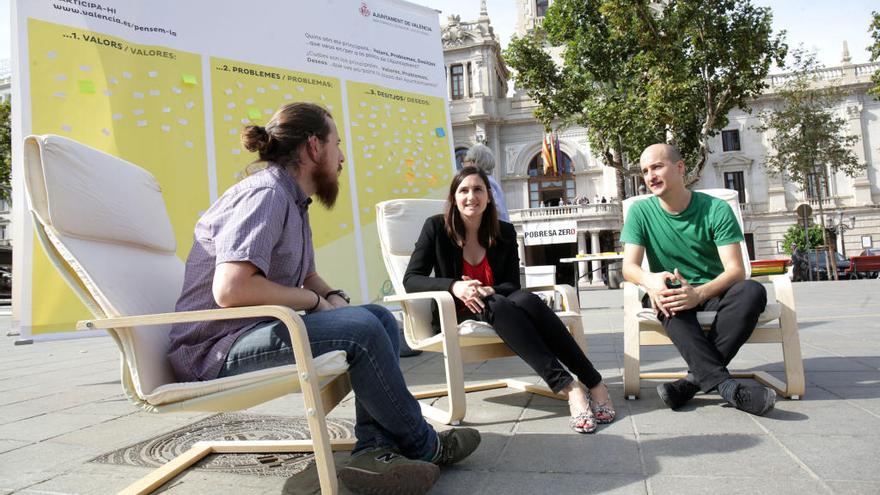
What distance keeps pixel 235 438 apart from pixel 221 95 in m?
2.96

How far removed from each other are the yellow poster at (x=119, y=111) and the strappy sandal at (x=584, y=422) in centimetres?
313

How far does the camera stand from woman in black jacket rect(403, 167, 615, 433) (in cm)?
269

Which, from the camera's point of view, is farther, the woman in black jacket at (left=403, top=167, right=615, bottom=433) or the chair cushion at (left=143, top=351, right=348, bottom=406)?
the woman in black jacket at (left=403, top=167, right=615, bottom=433)

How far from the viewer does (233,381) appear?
1.69m

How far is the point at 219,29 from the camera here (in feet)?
15.2

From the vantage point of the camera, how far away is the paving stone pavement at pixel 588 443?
1873 millimetres

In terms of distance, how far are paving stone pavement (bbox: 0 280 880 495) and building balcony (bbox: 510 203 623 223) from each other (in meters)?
25.5

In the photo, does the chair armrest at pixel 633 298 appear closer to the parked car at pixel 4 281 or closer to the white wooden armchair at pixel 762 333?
the white wooden armchair at pixel 762 333

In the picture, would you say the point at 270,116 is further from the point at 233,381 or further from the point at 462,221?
the point at 233,381

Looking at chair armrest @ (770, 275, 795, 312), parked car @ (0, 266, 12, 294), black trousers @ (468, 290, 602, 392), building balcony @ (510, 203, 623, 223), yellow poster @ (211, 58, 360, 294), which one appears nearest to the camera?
black trousers @ (468, 290, 602, 392)

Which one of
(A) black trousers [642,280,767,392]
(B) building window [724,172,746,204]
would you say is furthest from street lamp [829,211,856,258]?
(A) black trousers [642,280,767,392]

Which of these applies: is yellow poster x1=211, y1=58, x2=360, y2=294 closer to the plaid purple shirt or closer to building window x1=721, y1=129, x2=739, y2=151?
the plaid purple shirt

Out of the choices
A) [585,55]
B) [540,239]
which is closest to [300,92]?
[540,239]

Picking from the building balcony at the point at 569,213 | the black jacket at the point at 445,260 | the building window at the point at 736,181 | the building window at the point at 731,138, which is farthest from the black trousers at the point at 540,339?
the building window at the point at 731,138
